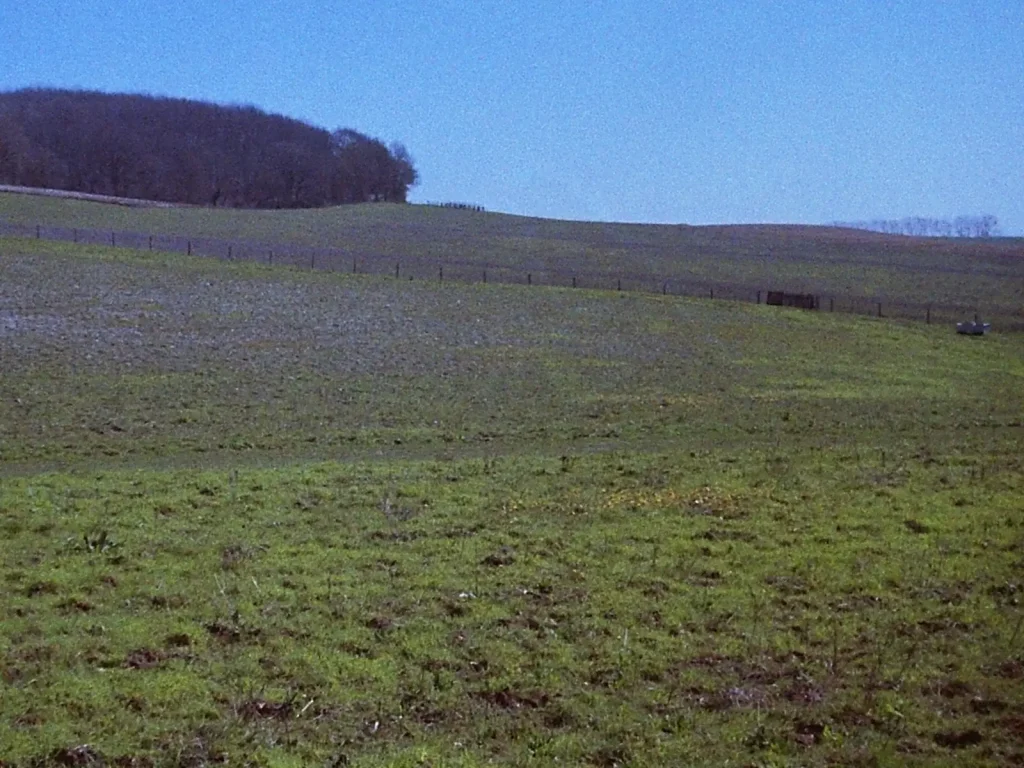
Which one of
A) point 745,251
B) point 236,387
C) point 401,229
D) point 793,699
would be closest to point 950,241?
point 745,251

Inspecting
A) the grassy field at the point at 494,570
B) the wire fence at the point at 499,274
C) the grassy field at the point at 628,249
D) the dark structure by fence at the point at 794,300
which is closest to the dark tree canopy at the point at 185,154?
the grassy field at the point at 628,249

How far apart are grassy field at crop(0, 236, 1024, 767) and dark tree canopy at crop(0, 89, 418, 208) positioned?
11915 cm

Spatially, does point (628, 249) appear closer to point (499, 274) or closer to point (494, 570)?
point (499, 274)

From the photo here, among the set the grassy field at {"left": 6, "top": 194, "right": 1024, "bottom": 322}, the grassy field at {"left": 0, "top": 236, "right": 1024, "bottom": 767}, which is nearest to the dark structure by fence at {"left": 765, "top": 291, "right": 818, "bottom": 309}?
the grassy field at {"left": 6, "top": 194, "right": 1024, "bottom": 322}

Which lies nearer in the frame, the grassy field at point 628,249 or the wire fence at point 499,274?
the wire fence at point 499,274

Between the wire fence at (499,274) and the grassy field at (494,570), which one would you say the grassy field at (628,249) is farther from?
the grassy field at (494,570)

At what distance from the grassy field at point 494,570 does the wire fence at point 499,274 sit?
893 inches

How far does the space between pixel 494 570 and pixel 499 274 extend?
4418 centimetres

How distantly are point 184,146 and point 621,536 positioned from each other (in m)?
148

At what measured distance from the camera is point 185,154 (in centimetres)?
14812

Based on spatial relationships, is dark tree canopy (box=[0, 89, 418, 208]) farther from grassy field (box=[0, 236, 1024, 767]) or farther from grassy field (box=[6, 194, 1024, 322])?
grassy field (box=[0, 236, 1024, 767])

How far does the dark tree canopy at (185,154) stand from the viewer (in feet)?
447

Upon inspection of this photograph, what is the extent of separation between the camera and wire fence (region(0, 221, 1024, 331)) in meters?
49.7

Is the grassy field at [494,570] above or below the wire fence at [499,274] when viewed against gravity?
below
